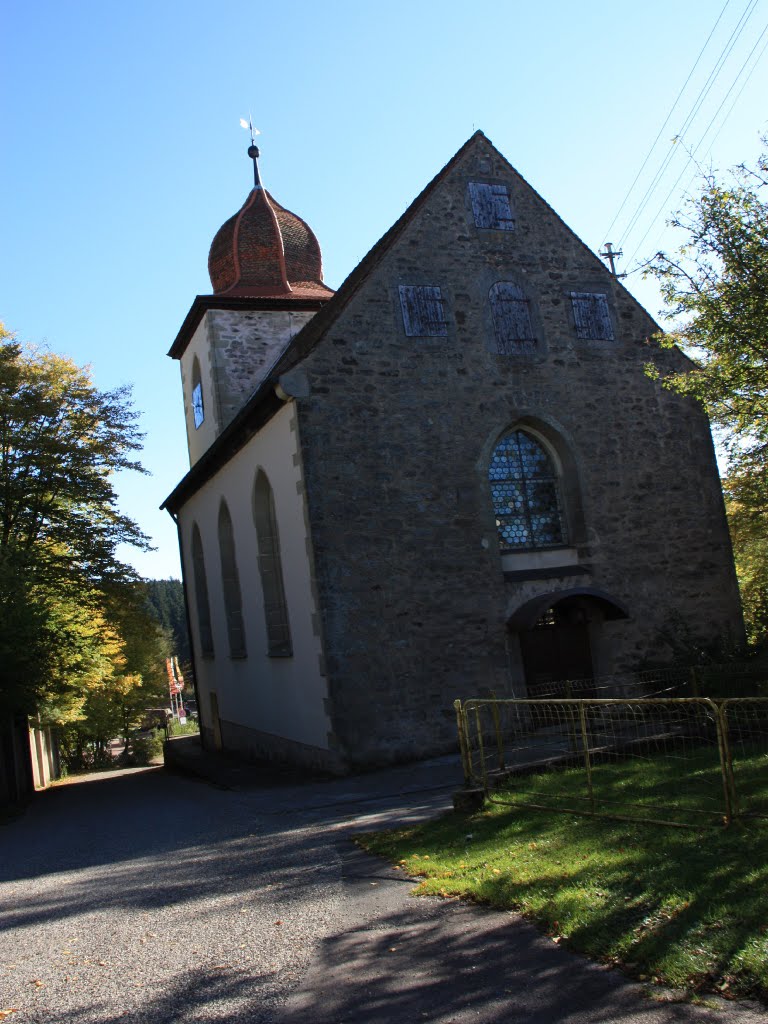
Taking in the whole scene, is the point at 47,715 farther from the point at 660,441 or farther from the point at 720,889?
the point at 720,889

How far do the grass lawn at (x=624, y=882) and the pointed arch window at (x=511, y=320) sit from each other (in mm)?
10125

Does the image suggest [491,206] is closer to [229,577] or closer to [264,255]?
[264,255]

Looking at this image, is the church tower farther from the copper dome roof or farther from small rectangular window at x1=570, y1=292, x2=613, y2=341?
small rectangular window at x1=570, y1=292, x2=613, y2=341

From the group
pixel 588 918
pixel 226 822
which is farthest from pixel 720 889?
pixel 226 822

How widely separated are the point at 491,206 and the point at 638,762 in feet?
37.0

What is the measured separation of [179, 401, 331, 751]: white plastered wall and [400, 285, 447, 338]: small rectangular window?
2.78m

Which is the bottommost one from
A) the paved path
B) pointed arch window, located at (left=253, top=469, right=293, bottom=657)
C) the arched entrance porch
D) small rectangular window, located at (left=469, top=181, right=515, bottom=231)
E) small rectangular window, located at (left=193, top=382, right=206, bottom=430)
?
the paved path

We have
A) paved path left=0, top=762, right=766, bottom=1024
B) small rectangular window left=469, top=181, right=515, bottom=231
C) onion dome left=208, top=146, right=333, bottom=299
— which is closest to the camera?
paved path left=0, top=762, right=766, bottom=1024

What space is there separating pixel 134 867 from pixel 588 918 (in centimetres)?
567

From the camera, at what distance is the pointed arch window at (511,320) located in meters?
17.1

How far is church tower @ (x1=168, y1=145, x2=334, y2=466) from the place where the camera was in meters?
24.4

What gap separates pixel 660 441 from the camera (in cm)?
1792

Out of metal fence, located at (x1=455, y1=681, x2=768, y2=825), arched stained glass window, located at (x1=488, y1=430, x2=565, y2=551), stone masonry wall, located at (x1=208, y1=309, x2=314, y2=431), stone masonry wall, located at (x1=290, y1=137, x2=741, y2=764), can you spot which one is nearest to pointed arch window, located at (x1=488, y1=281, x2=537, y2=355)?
stone masonry wall, located at (x1=290, y1=137, x2=741, y2=764)

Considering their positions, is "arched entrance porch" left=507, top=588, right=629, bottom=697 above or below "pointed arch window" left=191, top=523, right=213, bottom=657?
below
